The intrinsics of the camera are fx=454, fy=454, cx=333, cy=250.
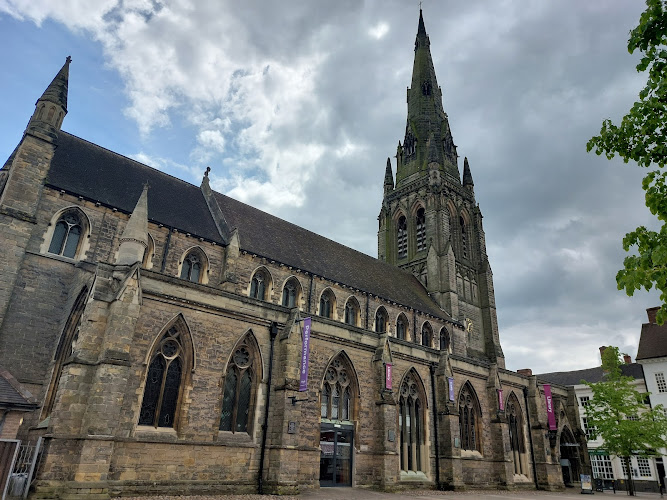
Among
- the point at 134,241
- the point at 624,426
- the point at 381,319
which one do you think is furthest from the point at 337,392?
the point at 624,426

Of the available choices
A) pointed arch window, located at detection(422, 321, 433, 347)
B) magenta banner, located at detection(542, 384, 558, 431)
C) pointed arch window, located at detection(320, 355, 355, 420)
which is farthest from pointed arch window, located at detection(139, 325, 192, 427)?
magenta banner, located at detection(542, 384, 558, 431)

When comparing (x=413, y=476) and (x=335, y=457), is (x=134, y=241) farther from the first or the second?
(x=413, y=476)

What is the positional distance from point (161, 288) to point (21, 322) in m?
6.13

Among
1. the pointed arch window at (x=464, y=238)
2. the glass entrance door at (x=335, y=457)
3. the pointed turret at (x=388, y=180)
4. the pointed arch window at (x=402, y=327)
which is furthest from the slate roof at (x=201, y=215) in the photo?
the pointed turret at (x=388, y=180)

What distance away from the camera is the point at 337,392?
18844mm

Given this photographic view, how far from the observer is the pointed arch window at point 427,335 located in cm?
3325

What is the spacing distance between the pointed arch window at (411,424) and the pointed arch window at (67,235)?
15722 millimetres

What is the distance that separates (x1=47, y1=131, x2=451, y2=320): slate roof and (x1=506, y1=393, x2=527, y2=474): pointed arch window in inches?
343

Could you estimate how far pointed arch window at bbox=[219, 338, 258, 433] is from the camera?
15594mm

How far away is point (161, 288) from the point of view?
14.9 meters

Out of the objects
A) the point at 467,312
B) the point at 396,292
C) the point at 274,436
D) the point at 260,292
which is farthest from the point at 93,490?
the point at 467,312

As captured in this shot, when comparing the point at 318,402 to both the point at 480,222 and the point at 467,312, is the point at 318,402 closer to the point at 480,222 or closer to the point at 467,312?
the point at 467,312

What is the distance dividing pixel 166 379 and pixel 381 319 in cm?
1813

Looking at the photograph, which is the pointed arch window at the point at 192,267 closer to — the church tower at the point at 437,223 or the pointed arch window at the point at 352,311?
the pointed arch window at the point at 352,311
